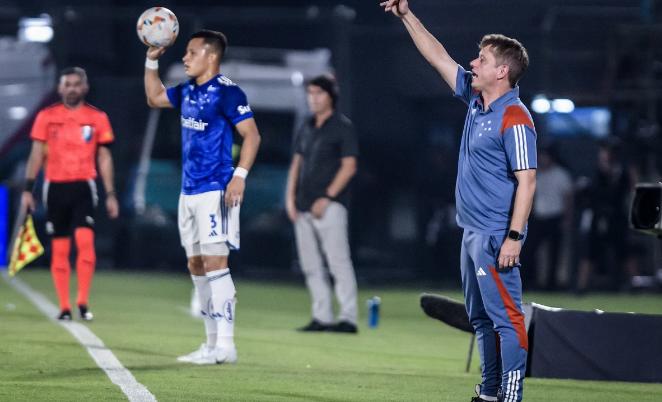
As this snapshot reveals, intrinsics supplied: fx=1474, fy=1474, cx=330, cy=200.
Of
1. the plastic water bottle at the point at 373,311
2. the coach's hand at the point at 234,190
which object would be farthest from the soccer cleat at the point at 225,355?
the plastic water bottle at the point at 373,311

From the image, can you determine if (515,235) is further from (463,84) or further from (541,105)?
(541,105)

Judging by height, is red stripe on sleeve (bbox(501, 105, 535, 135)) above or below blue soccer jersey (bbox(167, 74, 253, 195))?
above

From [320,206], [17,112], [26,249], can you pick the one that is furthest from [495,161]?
[17,112]

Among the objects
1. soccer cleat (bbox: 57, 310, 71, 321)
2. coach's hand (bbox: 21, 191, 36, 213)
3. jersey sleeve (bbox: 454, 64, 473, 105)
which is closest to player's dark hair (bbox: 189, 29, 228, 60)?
jersey sleeve (bbox: 454, 64, 473, 105)

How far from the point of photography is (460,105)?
867 inches

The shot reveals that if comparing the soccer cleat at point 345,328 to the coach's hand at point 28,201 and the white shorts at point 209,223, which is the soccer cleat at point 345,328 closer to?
the coach's hand at point 28,201

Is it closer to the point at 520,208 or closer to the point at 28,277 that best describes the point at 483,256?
the point at 520,208

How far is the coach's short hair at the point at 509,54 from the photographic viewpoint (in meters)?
7.34

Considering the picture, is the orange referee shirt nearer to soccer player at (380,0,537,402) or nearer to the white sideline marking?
the white sideline marking

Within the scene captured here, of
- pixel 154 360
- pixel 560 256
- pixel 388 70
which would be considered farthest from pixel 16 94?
pixel 154 360

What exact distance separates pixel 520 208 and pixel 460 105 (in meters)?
15.0

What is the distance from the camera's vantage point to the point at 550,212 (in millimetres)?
20422

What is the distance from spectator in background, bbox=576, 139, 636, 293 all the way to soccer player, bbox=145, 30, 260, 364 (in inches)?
453

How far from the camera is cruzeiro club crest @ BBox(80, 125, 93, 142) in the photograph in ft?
41.9
